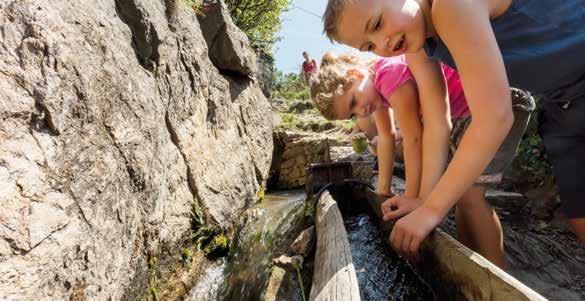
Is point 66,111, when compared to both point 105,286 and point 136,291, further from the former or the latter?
point 136,291

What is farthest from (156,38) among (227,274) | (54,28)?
(227,274)

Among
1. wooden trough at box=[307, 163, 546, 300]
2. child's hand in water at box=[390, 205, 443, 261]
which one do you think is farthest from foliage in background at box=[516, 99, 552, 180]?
child's hand in water at box=[390, 205, 443, 261]

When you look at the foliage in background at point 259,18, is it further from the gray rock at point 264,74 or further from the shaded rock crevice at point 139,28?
the shaded rock crevice at point 139,28

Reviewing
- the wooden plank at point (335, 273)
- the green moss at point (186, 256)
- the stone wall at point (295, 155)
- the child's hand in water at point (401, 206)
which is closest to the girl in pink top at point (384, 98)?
the child's hand in water at point (401, 206)

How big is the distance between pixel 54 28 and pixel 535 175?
463 cm

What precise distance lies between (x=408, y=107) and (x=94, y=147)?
210 centimetres

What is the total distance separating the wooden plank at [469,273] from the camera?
91 centimetres

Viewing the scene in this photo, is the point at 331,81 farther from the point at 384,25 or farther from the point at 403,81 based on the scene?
the point at 384,25

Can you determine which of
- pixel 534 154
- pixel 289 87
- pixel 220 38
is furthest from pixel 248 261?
pixel 289 87

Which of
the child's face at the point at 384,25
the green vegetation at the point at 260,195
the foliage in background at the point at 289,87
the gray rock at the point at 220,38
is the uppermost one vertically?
the foliage in background at the point at 289,87

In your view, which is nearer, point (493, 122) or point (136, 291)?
point (493, 122)

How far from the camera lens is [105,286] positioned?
2365 millimetres

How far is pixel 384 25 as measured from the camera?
1.29 meters

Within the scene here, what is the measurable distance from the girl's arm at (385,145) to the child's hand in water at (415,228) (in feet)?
4.31
